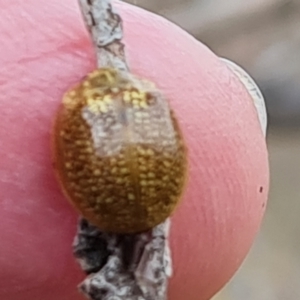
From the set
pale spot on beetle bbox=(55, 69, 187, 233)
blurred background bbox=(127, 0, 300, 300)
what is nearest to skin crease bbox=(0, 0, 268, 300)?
pale spot on beetle bbox=(55, 69, 187, 233)

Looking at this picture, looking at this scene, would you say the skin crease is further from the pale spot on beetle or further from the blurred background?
the blurred background

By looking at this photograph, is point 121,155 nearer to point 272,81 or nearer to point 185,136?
point 185,136

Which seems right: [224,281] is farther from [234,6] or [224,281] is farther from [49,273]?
[234,6]

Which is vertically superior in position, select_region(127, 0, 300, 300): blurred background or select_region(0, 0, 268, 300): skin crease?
select_region(0, 0, 268, 300): skin crease

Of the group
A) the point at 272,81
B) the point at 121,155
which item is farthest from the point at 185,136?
the point at 272,81

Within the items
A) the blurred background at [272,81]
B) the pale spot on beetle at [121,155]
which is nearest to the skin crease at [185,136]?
the pale spot on beetle at [121,155]

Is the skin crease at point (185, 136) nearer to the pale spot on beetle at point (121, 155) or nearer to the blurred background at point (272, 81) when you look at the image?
the pale spot on beetle at point (121, 155)

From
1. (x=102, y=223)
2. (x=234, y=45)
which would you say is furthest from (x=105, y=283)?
(x=234, y=45)
